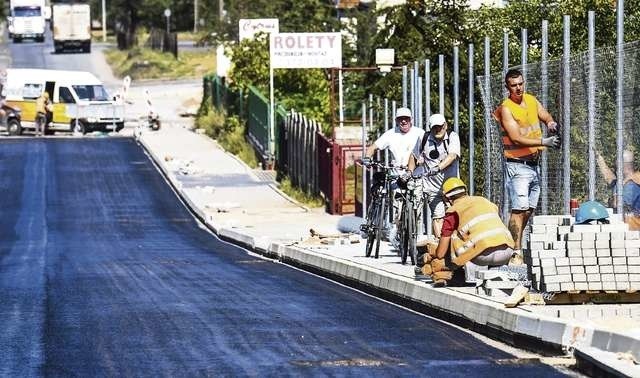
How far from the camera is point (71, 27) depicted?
107 m

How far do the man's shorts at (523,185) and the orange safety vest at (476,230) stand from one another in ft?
4.80

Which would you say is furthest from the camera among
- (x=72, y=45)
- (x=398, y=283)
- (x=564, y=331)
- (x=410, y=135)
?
(x=72, y=45)

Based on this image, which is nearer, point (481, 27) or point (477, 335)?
point (477, 335)

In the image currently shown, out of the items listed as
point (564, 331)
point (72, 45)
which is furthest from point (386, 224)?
point (72, 45)

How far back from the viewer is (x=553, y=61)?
58.1 feet

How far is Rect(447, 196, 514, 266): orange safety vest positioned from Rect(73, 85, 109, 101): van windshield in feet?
152

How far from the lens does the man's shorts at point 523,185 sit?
17.2 m

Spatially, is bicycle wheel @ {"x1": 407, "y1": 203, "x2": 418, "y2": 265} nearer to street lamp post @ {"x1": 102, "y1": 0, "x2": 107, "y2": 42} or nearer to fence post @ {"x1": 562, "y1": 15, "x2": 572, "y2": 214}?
fence post @ {"x1": 562, "y1": 15, "x2": 572, "y2": 214}

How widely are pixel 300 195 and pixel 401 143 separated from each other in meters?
18.0

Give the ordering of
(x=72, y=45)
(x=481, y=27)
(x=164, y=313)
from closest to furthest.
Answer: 1. (x=164, y=313)
2. (x=481, y=27)
3. (x=72, y=45)

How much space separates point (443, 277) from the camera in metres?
16.2

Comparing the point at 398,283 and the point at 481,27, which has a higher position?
the point at 481,27

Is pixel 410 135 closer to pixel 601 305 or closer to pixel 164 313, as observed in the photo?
pixel 164 313

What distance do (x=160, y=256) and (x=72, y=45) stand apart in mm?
84545
